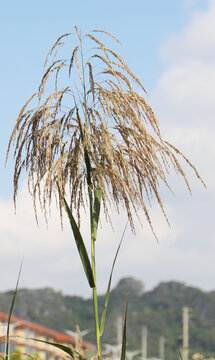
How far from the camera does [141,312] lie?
470 feet

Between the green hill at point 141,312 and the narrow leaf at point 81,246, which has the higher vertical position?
the green hill at point 141,312

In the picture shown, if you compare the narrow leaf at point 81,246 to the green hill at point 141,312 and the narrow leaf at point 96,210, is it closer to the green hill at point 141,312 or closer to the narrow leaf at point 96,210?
the narrow leaf at point 96,210

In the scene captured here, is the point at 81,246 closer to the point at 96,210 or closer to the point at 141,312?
the point at 96,210

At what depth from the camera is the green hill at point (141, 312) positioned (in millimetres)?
127381

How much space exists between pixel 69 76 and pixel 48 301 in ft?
492

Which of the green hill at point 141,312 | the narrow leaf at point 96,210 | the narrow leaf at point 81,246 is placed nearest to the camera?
the narrow leaf at point 81,246

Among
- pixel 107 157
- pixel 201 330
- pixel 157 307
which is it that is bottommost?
pixel 107 157

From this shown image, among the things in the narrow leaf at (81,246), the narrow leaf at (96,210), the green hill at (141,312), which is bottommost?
the narrow leaf at (81,246)

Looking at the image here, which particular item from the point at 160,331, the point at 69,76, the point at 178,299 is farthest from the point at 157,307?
the point at 69,76

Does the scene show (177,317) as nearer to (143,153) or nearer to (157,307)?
(157,307)

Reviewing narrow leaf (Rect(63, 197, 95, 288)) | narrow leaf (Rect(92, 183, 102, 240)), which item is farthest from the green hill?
narrow leaf (Rect(63, 197, 95, 288))

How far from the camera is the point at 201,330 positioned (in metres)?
129

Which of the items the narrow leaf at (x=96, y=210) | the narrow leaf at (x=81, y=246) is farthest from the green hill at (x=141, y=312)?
the narrow leaf at (x=81, y=246)

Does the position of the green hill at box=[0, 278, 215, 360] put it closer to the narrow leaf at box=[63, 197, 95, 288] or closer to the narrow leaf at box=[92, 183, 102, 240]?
the narrow leaf at box=[92, 183, 102, 240]
